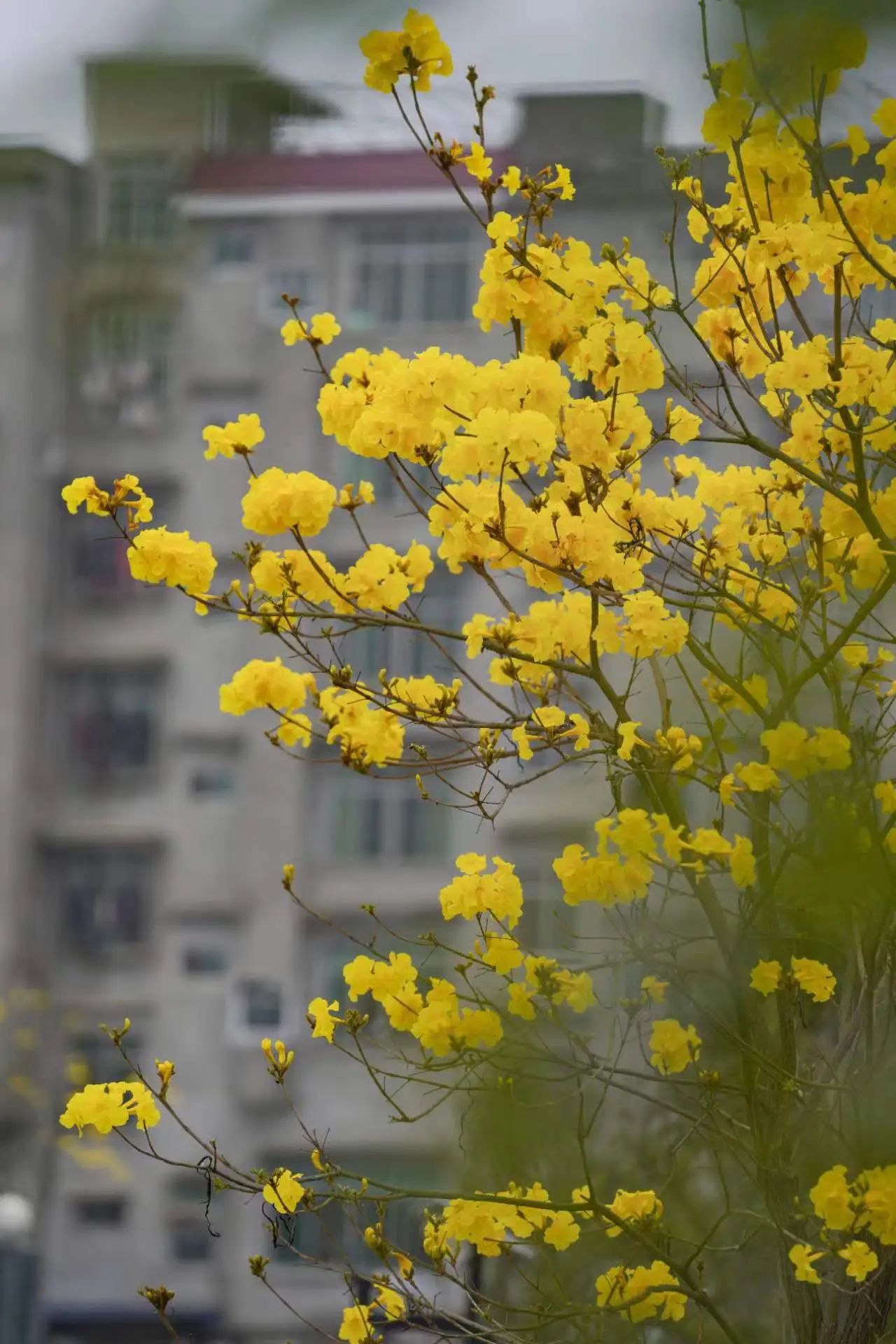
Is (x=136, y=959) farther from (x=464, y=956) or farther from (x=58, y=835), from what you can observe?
(x=464, y=956)

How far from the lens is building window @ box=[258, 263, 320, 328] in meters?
7.01

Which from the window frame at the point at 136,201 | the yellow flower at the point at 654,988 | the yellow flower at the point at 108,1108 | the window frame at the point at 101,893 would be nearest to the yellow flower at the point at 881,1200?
the yellow flower at the point at 654,988

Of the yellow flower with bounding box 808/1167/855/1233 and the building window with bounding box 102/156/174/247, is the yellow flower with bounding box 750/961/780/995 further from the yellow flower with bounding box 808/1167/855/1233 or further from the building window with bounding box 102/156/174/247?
the building window with bounding box 102/156/174/247

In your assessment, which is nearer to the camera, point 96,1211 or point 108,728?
point 96,1211

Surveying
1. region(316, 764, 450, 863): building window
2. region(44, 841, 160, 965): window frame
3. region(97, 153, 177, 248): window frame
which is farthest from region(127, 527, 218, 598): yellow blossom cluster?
region(97, 153, 177, 248): window frame

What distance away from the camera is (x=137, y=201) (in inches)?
285

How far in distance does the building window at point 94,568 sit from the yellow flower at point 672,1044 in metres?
6.28

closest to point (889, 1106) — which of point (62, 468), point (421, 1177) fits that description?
point (421, 1177)

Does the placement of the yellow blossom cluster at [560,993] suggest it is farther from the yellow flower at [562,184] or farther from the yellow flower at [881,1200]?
the yellow flower at [562,184]

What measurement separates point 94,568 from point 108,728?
71 centimetres

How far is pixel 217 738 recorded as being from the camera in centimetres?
687

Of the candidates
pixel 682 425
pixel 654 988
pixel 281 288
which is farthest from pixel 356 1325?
pixel 281 288

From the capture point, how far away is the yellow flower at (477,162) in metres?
0.81

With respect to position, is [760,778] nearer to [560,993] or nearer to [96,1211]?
[560,993]
